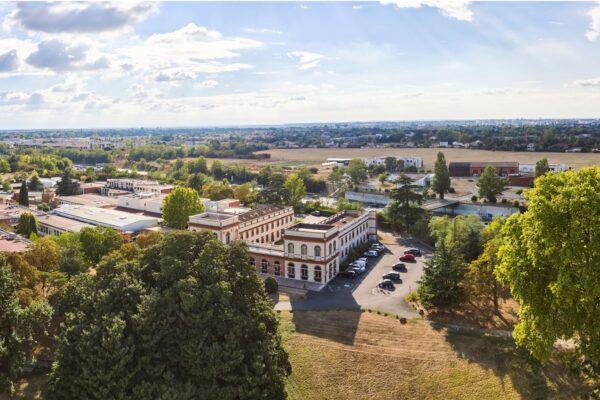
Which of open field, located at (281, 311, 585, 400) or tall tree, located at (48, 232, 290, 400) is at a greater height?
tall tree, located at (48, 232, 290, 400)

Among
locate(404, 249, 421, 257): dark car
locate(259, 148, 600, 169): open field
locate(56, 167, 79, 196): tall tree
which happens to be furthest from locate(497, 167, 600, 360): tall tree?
locate(259, 148, 600, 169): open field

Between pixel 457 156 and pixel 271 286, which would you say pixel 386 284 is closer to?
pixel 271 286

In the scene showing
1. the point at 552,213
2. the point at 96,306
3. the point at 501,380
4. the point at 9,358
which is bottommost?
the point at 501,380

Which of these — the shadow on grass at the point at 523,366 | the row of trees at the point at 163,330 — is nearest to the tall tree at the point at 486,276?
the shadow on grass at the point at 523,366

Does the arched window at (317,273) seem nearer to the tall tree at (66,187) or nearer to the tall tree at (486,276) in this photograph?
the tall tree at (486,276)

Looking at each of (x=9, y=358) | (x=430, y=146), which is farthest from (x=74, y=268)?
(x=430, y=146)

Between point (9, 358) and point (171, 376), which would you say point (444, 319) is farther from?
point (9, 358)

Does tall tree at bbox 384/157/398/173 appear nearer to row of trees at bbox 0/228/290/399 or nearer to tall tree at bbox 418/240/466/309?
tall tree at bbox 418/240/466/309
